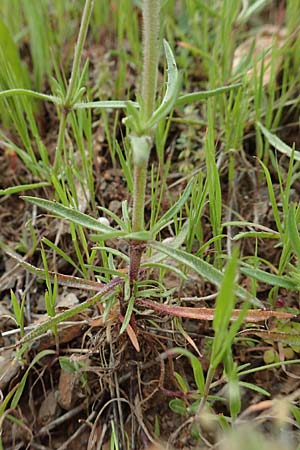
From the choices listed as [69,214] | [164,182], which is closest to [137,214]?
[69,214]

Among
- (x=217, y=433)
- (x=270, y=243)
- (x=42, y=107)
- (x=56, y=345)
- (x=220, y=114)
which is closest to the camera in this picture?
(x=217, y=433)

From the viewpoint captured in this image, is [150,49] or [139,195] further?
[139,195]

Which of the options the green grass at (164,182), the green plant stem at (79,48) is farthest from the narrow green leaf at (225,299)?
the green plant stem at (79,48)

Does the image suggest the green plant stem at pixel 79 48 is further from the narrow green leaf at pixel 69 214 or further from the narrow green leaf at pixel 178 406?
the narrow green leaf at pixel 178 406

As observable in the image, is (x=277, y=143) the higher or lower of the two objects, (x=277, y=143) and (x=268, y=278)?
the higher

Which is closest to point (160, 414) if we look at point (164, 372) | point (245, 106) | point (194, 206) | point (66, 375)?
point (164, 372)

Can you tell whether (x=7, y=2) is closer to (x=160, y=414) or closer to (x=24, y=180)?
(x=24, y=180)

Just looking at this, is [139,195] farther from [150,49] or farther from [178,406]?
[178,406]

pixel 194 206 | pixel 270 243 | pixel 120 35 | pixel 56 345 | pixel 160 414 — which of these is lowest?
pixel 160 414
